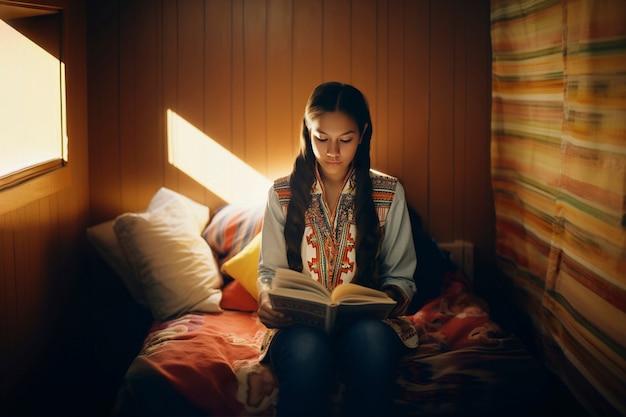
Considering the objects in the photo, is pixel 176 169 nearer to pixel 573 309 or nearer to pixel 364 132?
pixel 364 132

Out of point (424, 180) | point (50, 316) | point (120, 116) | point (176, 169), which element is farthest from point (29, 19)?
point (424, 180)

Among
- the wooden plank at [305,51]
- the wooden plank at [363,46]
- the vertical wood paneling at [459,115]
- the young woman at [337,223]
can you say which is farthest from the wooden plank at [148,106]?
the vertical wood paneling at [459,115]

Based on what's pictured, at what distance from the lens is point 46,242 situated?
273 centimetres

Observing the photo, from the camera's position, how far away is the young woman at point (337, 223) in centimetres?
216

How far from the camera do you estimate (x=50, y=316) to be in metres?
2.81

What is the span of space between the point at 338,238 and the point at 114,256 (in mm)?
1168

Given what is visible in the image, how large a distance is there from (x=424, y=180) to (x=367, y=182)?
115cm

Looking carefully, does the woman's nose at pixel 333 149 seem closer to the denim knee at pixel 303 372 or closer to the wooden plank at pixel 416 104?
the denim knee at pixel 303 372

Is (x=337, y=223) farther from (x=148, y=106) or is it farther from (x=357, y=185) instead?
(x=148, y=106)

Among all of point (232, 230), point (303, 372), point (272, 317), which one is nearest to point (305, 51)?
point (232, 230)

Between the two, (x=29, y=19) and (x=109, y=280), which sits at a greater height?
(x=29, y=19)

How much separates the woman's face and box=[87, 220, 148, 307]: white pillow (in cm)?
113

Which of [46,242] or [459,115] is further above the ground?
[459,115]

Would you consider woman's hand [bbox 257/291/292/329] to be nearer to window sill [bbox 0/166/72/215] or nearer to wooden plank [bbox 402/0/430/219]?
window sill [bbox 0/166/72/215]
